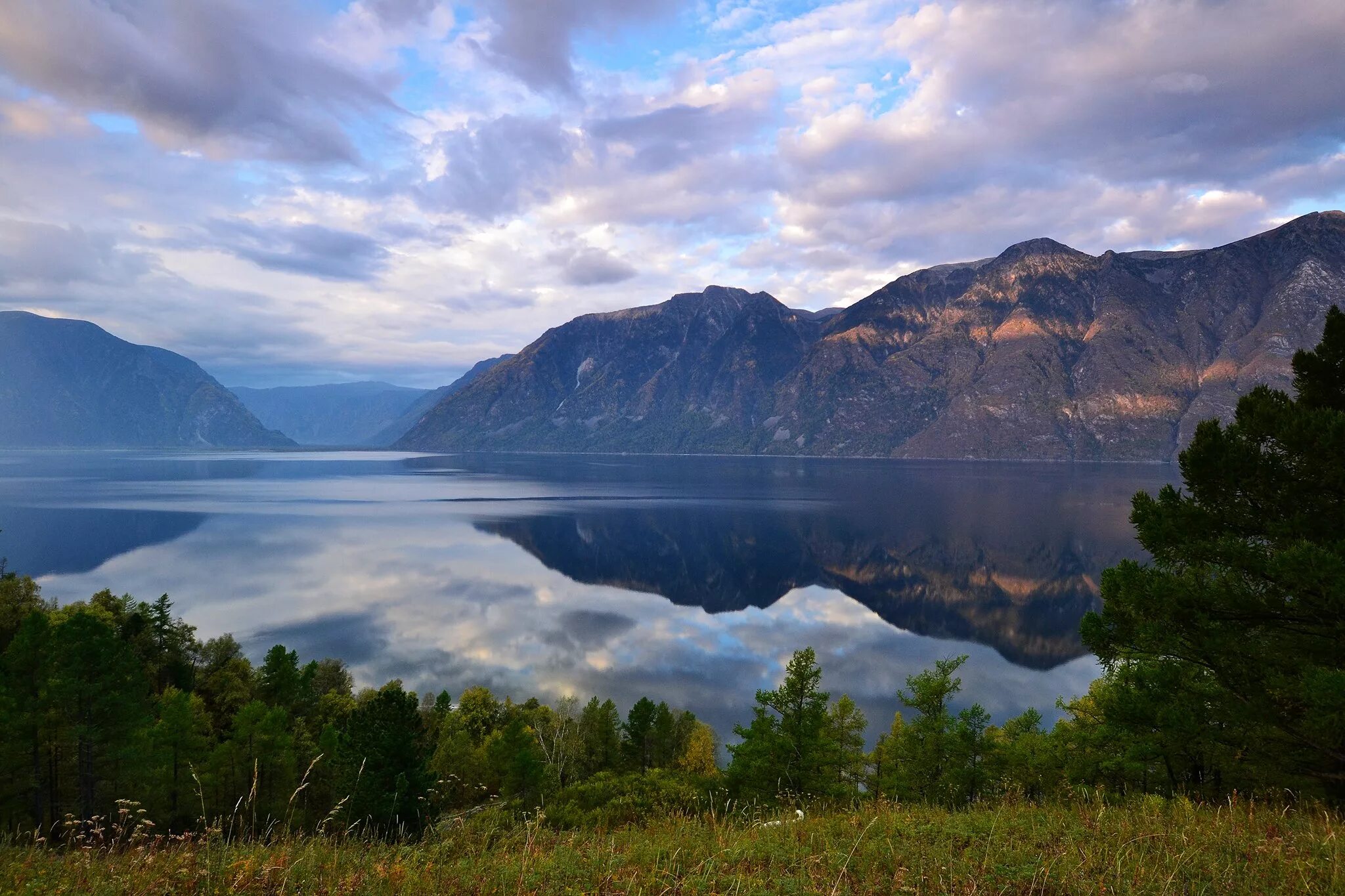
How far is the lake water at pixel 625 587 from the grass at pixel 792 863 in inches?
1843

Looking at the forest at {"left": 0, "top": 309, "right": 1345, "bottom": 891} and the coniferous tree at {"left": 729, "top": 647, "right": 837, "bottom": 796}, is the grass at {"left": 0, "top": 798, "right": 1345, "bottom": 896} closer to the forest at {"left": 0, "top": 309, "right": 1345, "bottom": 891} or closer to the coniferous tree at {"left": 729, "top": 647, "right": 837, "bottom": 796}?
the forest at {"left": 0, "top": 309, "right": 1345, "bottom": 891}

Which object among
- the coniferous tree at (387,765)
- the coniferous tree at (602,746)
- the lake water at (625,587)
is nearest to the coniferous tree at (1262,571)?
the coniferous tree at (387,765)

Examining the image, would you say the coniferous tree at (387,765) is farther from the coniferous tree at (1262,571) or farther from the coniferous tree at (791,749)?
the coniferous tree at (1262,571)

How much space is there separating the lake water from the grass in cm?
A: 4681

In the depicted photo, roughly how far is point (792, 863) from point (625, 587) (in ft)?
301

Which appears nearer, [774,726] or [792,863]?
[792,863]

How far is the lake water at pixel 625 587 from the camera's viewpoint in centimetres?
6172

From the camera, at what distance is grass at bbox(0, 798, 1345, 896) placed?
556 cm

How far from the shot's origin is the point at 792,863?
6.57 m

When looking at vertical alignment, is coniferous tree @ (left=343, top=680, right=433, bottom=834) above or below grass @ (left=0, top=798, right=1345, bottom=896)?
below

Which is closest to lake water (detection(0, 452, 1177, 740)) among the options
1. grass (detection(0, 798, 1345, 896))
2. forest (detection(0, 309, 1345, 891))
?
forest (detection(0, 309, 1345, 891))

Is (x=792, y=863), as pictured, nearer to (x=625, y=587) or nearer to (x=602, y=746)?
(x=602, y=746)

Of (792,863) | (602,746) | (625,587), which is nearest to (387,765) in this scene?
(602,746)

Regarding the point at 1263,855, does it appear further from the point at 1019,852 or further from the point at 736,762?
the point at 736,762
